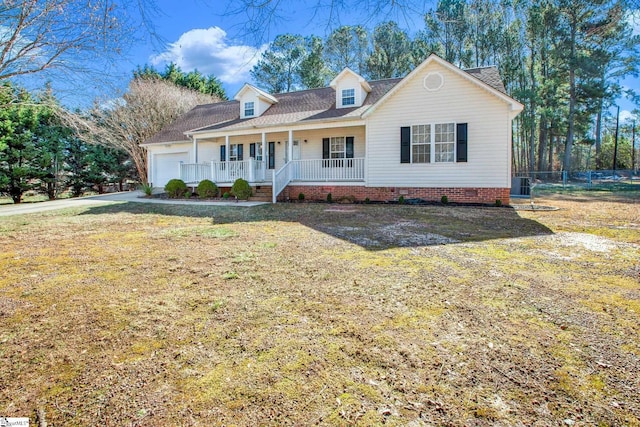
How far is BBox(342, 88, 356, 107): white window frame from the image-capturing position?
15555 mm

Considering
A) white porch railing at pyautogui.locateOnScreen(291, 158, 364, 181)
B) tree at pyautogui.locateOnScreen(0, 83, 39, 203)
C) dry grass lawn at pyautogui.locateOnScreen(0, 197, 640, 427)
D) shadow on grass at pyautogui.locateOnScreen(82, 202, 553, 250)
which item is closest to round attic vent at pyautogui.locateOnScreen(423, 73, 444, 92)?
white porch railing at pyautogui.locateOnScreen(291, 158, 364, 181)

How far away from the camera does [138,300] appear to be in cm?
335

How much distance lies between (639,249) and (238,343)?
651cm

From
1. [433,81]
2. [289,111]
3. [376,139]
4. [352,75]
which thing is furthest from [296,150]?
[433,81]

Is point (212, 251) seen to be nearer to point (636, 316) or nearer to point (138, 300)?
point (138, 300)

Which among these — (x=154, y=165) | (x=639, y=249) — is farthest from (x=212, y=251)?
(x=154, y=165)

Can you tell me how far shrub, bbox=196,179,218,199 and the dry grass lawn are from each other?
968cm

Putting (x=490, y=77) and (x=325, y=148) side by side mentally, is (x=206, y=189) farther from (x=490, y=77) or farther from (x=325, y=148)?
(x=490, y=77)

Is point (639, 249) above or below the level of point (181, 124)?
below

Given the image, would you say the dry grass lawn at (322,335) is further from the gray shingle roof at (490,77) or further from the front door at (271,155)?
the front door at (271,155)

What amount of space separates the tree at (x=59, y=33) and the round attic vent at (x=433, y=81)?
10556 millimetres

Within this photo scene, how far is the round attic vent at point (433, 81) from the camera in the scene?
39.6ft

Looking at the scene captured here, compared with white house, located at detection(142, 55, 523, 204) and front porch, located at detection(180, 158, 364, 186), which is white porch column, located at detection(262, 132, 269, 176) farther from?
white house, located at detection(142, 55, 523, 204)

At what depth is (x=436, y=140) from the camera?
488 inches
